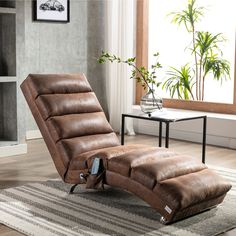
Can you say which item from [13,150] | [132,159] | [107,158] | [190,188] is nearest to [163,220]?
[190,188]

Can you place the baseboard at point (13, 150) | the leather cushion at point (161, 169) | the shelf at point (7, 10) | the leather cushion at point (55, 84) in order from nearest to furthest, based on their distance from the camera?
the leather cushion at point (161, 169), the leather cushion at point (55, 84), the shelf at point (7, 10), the baseboard at point (13, 150)

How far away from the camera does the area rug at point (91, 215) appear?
3.01 metres

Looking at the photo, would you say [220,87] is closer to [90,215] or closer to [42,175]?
[42,175]

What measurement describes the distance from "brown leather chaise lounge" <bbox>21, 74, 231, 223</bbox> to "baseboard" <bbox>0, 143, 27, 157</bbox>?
1.16m

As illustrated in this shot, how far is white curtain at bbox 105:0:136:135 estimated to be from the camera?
620cm

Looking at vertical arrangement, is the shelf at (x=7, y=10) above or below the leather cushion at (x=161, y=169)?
above

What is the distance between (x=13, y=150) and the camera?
5078mm

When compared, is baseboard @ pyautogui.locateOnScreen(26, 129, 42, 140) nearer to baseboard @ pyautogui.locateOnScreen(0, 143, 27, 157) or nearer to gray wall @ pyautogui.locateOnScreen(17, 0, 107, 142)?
gray wall @ pyautogui.locateOnScreen(17, 0, 107, 142)

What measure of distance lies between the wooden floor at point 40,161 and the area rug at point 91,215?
1.21 ft

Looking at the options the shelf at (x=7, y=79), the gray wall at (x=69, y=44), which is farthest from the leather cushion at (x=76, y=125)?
the gray wall at (x=69, y=44)

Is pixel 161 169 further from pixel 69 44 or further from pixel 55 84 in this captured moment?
pixel 69 44

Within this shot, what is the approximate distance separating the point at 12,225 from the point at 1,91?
2.43 meters

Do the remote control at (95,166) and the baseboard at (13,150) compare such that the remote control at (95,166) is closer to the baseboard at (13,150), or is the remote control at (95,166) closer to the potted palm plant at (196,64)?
the baseboard at (13,150)

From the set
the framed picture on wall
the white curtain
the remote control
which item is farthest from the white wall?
the remote control
